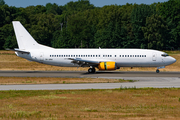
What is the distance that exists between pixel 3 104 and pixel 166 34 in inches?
3603

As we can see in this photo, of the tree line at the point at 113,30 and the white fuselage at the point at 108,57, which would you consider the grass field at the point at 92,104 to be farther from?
the tree line at the point at 113,30

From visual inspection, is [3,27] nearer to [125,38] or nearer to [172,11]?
[125,38]

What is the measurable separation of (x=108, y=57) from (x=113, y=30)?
62.6 m

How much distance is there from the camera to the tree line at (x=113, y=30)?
4061 inches

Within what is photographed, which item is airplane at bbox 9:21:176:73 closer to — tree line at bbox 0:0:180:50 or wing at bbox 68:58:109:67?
wing at bbox 68:58:109:67

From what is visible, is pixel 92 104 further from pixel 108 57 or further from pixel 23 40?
pixel 23 40

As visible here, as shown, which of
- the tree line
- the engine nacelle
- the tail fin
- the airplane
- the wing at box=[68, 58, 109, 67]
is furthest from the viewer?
the tree line

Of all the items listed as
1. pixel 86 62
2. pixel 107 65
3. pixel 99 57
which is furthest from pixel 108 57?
pixel 86 62

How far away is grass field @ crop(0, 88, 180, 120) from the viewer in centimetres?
1672

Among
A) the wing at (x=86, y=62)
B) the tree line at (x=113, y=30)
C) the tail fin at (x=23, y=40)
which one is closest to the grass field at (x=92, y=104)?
the wing at (x=86, y=62)

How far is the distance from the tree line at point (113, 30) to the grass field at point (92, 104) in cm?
7858

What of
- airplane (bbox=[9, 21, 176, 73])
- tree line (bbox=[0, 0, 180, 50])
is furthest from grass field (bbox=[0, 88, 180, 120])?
tree line (bbox=[0, 0, 180, 50])

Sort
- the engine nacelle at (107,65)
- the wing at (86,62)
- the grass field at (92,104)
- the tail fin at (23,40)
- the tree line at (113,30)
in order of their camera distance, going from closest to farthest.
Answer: the grass field at (92,104), the engine nacelle at (107,65), the wing at (86,62), the tail fin at (23,40), the tree line at (113,30)

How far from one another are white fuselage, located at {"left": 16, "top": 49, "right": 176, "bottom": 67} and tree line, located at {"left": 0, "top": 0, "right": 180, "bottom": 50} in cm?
5559
